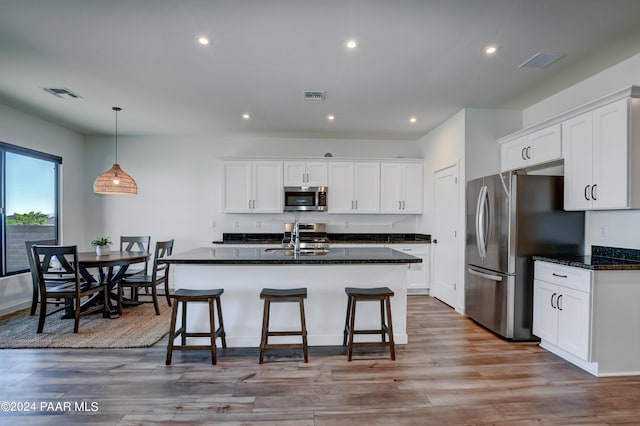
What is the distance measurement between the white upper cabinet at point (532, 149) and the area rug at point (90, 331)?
14.6ft

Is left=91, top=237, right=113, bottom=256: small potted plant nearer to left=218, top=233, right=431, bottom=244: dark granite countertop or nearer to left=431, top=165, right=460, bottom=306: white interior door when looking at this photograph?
left=218, top=233, right=431, bottom=244: dark granite countertop

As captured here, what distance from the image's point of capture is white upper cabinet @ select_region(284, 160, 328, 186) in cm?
549

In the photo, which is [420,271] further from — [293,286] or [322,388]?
[322,388]

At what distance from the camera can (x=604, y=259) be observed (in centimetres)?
298

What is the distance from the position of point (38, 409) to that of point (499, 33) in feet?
14.0

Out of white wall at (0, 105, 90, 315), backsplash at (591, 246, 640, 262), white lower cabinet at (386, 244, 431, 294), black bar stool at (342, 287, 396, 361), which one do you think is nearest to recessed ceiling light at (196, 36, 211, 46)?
black bar stool at (342, 287, 396, 361)

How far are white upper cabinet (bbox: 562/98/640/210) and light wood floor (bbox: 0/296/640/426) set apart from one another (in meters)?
1.47

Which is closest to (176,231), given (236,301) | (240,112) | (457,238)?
(240,112)

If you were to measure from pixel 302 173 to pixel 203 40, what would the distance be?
9.95 ft

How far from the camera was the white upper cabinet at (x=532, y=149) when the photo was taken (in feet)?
10.9

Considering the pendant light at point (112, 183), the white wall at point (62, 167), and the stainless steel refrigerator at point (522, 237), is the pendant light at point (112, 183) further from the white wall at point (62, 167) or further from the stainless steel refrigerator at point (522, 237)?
the stainless steel refrigerator at point (522, 237)

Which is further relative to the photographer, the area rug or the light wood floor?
the area rug

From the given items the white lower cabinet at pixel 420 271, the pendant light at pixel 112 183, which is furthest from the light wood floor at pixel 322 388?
the white lower cabinet at pixel 420 271

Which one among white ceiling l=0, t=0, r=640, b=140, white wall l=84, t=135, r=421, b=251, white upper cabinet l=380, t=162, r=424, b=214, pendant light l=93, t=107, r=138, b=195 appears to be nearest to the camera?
white ceiling l=0, t=0, r=640, b=140
